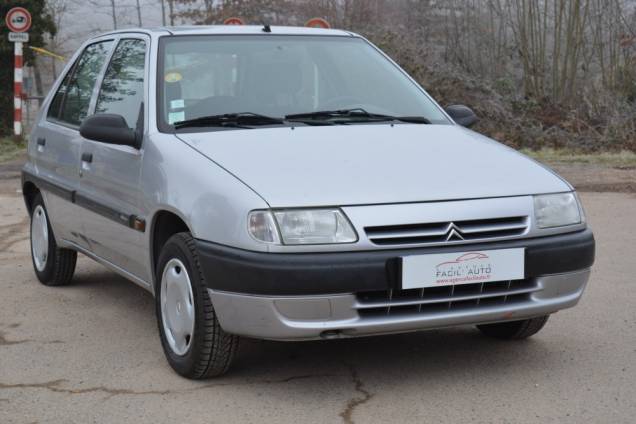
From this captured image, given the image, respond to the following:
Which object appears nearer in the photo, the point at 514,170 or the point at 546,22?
the point at 514,170

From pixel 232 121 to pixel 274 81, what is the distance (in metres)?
0.41

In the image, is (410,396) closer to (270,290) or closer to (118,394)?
(270,290)

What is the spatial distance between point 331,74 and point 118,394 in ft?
6.72

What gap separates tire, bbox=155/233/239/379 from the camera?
4348 mm

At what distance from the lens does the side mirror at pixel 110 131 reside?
198 inches

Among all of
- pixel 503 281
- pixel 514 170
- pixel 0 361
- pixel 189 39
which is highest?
pixel 189 39

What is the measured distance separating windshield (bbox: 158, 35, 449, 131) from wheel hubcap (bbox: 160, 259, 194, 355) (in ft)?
2.50

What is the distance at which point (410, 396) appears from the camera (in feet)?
14.1

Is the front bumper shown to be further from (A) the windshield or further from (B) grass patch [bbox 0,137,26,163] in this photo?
(B) grass patch [bbox 0,137,26,163]

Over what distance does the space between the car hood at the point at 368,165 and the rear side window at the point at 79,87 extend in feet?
5.11

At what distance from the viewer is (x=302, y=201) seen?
13.4 ft

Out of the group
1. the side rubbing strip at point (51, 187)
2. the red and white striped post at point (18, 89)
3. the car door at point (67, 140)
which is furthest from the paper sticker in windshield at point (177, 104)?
the red and white striped post at point (18, 89)

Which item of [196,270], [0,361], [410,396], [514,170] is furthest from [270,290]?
[0,361]

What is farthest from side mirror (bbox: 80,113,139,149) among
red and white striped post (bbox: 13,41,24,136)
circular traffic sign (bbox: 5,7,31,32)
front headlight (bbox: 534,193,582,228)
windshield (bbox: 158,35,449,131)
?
circular traffic sign (bbox: 5,7,31,32)
